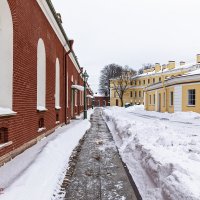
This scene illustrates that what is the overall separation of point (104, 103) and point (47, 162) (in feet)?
281

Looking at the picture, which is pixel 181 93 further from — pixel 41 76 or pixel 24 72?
pixel 24 72

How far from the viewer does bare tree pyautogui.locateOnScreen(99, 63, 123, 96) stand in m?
80.6

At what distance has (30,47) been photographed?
7.40 metres

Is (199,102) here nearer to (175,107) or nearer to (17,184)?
(175,107)

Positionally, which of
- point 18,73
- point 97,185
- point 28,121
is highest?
point 18,73

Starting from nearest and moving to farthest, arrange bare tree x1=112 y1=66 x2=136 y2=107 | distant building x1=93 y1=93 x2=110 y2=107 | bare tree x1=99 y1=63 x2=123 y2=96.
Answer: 1. bare tree x1=112 y1=66 x2=136 y2=107
2. bare tree x1=99 y1=63 x2=123 y2=96
3. distant building x1=93 y1=93 x2=110 y2=107

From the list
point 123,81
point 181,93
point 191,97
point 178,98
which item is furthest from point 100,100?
point 191,97

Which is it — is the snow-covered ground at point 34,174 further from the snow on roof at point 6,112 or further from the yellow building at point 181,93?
the yellow building at point 181,93

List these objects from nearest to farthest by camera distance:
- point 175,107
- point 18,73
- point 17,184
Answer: point 17,184 < point 18,73 < point 175,107

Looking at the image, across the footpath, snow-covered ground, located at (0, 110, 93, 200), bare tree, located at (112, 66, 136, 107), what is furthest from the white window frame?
bare tree, located at (112, 66, 136, 107)

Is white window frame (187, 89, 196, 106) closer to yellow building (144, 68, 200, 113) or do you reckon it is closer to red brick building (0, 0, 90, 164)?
yellow building (144, 68, 200, 113)

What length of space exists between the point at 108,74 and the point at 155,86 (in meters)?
51.6

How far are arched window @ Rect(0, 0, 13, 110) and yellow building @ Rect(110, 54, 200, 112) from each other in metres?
18.4

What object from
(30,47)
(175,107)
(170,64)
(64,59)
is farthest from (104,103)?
(30,47)
